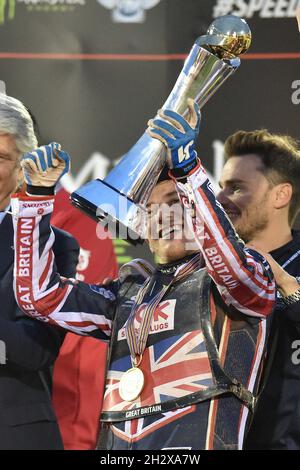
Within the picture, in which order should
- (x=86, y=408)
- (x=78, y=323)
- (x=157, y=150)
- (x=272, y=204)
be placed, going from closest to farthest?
1. (x=157, y=150)
2. (x=78, y=323)
3. (x=272, y=204)
4. (x=86, y=408)

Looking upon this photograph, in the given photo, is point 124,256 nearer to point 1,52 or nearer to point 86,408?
point 86,408

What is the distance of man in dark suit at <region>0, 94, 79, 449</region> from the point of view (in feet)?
8.14

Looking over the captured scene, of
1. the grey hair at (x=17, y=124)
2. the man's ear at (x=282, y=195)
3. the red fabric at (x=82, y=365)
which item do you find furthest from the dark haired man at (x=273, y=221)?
the red fabric at (x=82, y=365)

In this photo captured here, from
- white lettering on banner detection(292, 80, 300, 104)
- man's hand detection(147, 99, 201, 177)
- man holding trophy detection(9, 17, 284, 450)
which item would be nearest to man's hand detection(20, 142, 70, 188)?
man holding trophy detection(9, 17, 284, 450)

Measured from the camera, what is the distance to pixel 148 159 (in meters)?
2.19

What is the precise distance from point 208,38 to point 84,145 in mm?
1162

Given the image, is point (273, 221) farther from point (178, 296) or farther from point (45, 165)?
point (45, 165)

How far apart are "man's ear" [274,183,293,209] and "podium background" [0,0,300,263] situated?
21.3 inches

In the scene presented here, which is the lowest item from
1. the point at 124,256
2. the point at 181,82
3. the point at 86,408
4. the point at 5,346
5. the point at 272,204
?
the point at 86,408

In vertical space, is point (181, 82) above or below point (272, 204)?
above

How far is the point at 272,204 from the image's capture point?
107 inches

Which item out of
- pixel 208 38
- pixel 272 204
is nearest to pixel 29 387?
pixel 272 204

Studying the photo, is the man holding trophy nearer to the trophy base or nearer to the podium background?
the trophy base

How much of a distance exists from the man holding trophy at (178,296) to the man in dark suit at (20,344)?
0.10m
